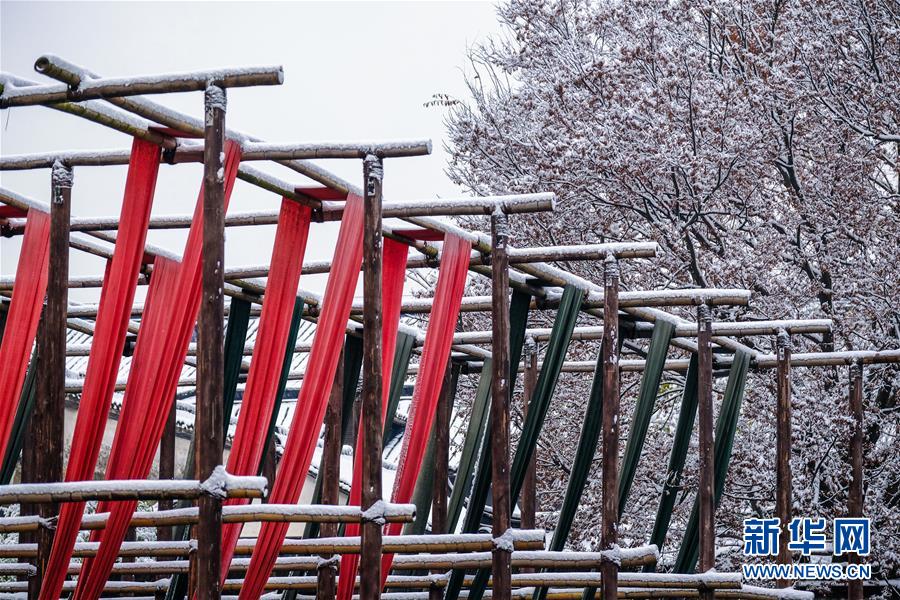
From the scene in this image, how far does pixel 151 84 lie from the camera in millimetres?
6078

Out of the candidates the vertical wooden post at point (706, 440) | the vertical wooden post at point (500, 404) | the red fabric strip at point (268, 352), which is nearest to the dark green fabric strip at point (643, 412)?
the vertical wooden post at point (706, 440)

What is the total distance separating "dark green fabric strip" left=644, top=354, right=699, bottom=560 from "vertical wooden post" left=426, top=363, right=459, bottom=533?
2.02 meters

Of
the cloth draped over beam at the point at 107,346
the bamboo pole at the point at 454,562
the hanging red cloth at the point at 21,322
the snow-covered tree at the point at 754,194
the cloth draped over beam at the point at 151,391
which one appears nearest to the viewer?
the cloth draped over beam at the point at 107,346

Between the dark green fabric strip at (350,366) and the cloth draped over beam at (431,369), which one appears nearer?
the cloth draped over beam at (431,369)

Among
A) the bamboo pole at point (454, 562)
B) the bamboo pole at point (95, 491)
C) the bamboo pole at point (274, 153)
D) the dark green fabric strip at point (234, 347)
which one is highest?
the bamboo pole at point (274, 153)

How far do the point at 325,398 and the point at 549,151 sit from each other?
7.16 m

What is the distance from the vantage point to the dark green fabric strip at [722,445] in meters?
10.6

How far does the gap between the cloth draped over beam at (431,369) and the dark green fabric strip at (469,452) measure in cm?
92

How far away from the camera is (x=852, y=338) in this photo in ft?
42.1

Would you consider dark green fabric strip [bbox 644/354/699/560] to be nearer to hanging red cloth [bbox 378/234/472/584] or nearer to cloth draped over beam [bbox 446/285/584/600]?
cloth draped over beam [bbox 446/285/584/600]

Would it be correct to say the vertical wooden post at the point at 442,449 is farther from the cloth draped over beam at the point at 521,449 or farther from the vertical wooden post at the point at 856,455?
the vertical wooden post at the point at 856,455

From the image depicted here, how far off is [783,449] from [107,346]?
6572 mm

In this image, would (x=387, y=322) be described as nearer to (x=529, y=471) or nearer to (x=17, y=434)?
(x=17, y=434)

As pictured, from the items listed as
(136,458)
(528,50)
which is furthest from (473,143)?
(136,458)
